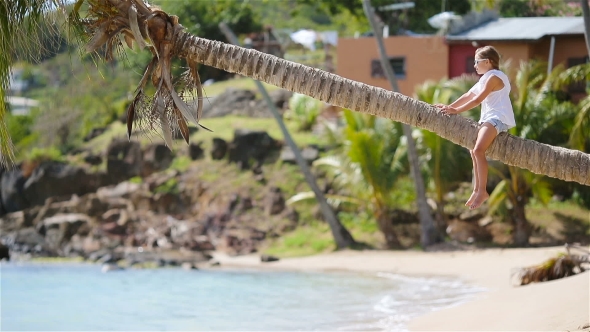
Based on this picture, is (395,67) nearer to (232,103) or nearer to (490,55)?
(232,103)

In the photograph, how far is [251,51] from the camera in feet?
29.7

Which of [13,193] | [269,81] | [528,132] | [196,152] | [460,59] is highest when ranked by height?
[460,59]

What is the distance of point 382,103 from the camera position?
884 cm

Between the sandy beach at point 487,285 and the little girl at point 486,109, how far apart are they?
2.31 meters

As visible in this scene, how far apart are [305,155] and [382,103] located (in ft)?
69.3

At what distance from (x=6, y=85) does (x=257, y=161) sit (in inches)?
865

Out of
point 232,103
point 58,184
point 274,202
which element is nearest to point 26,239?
point 58,184

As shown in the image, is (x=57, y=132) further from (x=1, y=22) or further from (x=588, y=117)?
(x=1, y=22)

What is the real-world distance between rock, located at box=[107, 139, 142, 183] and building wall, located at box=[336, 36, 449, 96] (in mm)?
8458

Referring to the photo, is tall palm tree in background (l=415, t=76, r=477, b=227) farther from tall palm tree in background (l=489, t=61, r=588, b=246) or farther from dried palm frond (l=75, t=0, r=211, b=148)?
dried palm frond (l=75, t=0, r=211, b=148)

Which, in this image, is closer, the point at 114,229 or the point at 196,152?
the point at 114,229

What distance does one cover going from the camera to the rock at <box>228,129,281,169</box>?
31859 millimetres

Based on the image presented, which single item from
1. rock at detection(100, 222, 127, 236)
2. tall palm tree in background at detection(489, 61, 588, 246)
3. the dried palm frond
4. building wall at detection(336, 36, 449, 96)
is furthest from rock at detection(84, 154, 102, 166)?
the dried palm frond

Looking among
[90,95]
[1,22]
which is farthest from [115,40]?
[90,95]
